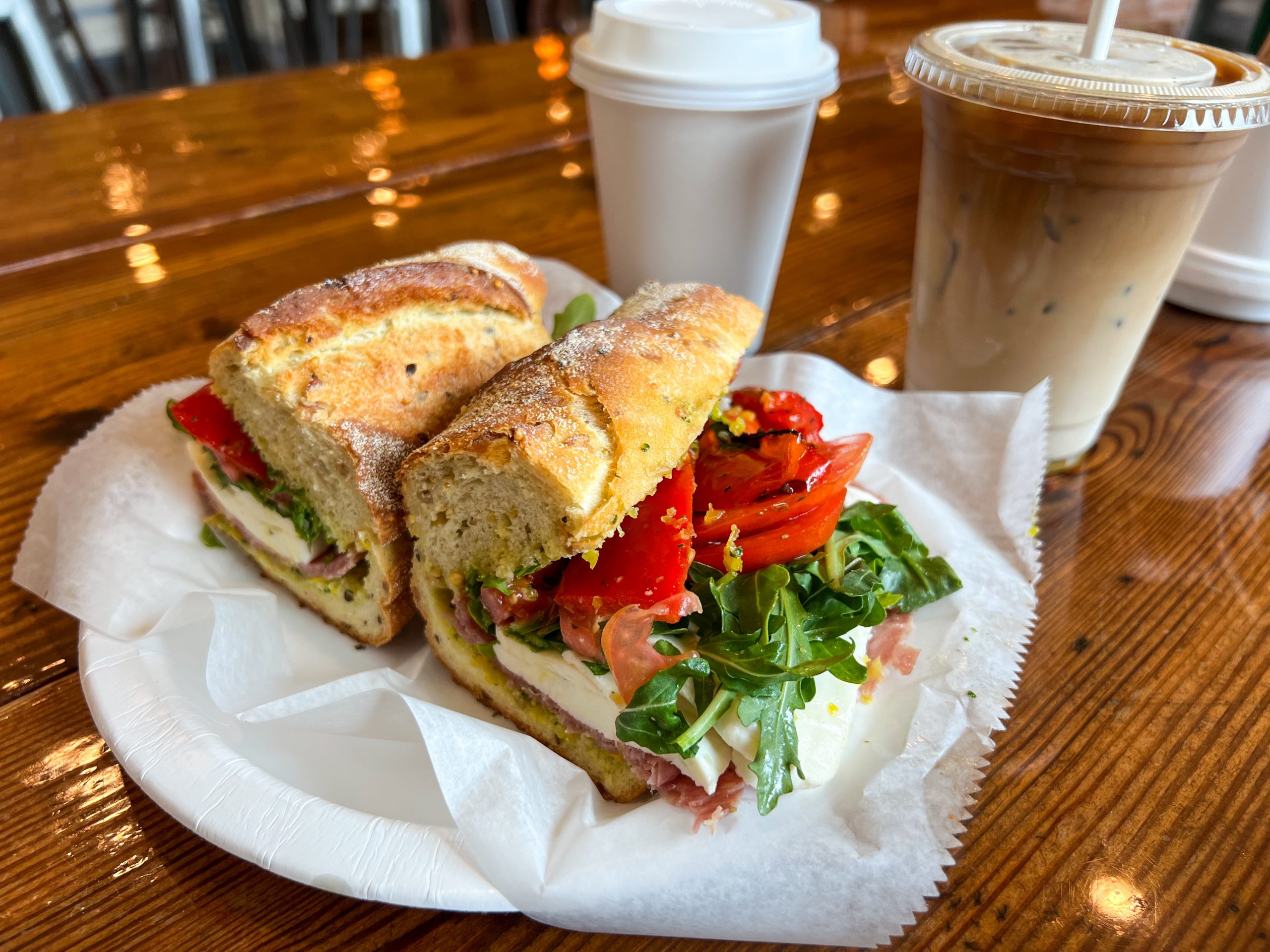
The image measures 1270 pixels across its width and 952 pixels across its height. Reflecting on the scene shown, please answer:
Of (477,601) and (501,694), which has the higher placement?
(477,601)

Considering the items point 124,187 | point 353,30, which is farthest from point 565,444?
point 353,30

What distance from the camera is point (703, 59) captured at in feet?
6.39

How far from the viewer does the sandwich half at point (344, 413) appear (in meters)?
1.46

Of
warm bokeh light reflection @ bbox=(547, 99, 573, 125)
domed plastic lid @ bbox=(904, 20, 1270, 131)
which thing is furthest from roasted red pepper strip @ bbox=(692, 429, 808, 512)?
warm bokeh light reflection @ bbox=(547, 99, 573, 125)

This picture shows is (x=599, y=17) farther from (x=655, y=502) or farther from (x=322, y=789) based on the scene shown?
(x=322, y=789)

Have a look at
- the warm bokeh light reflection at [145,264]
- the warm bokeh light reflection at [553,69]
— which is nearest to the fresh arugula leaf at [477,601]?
the warm bokeh light reflection at [145,264]

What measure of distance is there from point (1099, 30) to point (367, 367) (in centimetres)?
155

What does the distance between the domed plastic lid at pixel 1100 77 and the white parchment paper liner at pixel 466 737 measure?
579 millimetres

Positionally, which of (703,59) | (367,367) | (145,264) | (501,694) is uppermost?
(703,59)

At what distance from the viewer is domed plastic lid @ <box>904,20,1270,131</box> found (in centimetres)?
146

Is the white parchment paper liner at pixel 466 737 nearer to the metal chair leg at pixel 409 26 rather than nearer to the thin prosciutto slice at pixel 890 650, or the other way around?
the thin prosciutto slice at pixel 890 650

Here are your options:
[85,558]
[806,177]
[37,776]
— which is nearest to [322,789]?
[37,776]

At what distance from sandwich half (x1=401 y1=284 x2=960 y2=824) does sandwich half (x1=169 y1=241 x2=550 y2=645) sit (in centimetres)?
10

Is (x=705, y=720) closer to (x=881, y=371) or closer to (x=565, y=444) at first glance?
(x=565, y=444)
